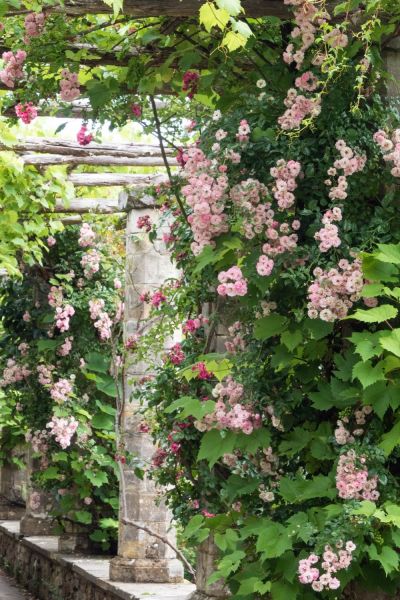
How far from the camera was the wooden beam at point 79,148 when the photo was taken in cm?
963

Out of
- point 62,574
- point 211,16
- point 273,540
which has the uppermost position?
point 211,16

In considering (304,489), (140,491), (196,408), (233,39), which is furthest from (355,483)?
(140,491)

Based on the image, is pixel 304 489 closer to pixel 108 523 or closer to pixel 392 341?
pixel 392 341

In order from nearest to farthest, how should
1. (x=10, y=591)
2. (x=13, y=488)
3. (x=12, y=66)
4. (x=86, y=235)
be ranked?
(x=12, y=66)
(x=86, y=235)
(x=10, y=591)
(x=13, y=488)

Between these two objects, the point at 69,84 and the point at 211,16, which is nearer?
the point at 211,16

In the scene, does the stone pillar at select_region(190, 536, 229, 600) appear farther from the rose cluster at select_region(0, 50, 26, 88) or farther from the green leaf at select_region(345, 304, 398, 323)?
the rose cluster at select_region(0, 50, 26, 88)

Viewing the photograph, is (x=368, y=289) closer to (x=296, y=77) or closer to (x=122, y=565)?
(x=296, y=77)

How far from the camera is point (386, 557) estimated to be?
184 inches

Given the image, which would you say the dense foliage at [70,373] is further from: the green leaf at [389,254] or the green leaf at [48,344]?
the green leaf at [389,254]

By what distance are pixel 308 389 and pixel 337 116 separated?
1.14 metres

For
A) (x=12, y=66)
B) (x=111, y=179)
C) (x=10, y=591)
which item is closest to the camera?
→ (x=12, y=66)

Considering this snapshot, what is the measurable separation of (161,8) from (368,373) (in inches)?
68.8

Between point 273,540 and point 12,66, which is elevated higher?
point 12,66

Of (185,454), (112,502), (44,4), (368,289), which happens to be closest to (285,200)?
(368,289)
